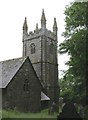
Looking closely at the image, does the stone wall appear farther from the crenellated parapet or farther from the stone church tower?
the crenellated parapet

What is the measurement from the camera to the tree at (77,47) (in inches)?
835

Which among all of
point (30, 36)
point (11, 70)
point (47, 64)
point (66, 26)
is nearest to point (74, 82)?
point (66, 26)

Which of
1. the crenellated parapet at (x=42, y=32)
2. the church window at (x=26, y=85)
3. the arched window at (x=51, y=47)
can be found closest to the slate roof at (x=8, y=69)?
the church window at (x=26, y=85)

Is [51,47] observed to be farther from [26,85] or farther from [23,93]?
[23,93]

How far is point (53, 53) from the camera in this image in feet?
184

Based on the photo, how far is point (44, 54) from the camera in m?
53.2

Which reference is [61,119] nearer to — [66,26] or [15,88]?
[66,26]

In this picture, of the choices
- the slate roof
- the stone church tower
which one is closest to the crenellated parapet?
the stone church tower

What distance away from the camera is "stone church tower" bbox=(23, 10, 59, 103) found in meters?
51.6

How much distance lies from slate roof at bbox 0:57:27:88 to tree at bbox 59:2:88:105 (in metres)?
11.5

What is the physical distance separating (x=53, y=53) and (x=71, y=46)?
33752mm

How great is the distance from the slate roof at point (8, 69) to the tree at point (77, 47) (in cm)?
1155

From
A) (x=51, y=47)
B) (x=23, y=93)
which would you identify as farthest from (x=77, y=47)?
(x=51, y=47)

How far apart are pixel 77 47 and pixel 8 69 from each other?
16928 mm
